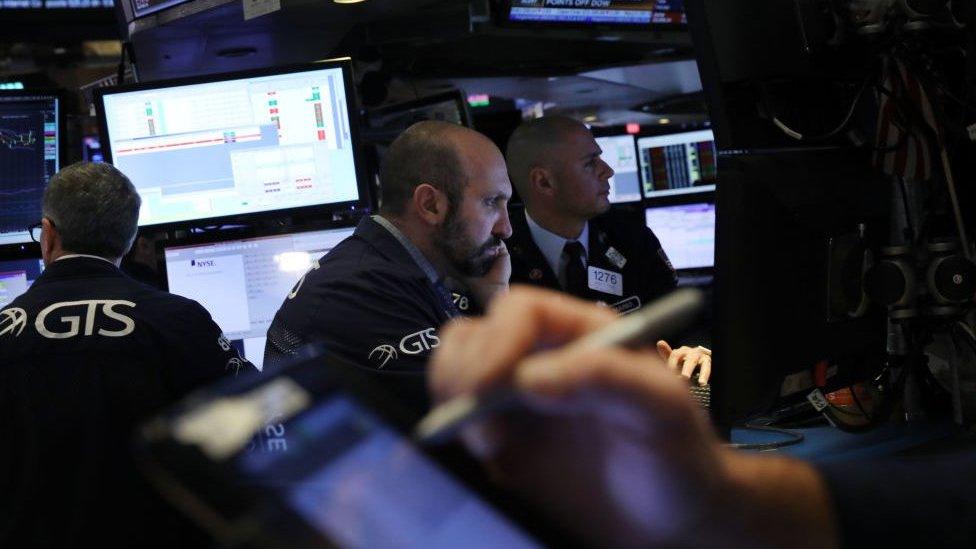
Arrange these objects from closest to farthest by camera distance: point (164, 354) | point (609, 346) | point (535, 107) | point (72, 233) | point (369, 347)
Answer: point (609, 346)
point (369, 347)
point (164, 354)
point (72, 233)
point (535, 107)

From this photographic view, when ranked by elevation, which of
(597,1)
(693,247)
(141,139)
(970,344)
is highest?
(597,1)

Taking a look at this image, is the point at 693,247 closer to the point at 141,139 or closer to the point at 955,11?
the point at 141,139

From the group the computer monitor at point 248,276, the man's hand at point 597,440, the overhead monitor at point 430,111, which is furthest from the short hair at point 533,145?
the man's hand at point 597,440

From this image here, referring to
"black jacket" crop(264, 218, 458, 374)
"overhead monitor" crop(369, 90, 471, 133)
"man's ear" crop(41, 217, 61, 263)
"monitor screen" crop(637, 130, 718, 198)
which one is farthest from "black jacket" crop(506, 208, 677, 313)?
"monitor screen" crop(637, 130, 718, 198)

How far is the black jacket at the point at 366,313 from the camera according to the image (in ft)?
6.58

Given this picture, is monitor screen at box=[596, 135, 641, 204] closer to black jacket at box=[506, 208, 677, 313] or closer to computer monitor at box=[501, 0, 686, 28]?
computer monitor at box=[501, 0, 686, 28]

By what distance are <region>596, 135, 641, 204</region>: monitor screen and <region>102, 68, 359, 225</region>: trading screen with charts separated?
387cm

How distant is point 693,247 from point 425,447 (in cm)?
593

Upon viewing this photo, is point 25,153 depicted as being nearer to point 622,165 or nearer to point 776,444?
point 776,444

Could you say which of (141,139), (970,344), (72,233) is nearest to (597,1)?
(141,139)

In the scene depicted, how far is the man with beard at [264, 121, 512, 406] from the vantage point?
203cm

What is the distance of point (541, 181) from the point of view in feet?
11.9

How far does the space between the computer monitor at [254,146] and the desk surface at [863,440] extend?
1.21m

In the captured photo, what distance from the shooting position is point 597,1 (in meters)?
3.55
